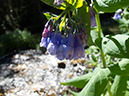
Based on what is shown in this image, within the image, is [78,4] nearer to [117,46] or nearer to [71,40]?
[71,40]

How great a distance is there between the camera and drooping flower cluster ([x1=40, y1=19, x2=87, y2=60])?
Answer: 3.34ft

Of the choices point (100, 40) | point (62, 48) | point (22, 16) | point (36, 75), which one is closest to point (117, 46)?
point (100, 40)

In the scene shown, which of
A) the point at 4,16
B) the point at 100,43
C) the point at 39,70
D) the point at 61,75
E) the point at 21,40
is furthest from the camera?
the point at 4,16

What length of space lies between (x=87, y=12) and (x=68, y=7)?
16 centimetres

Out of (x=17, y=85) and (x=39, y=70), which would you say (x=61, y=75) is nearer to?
(x=39, y=70)

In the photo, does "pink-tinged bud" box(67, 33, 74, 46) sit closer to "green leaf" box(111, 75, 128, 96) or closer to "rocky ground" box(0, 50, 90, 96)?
"green leaf" box(111, 75, 128, 96)

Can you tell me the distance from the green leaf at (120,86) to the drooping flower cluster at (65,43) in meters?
0.72

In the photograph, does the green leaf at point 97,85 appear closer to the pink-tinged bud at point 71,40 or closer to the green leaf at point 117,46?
the green leaf at point 117,46

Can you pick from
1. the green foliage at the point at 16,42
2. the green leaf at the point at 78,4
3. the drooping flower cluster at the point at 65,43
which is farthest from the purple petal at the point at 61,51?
the green foliage at the point at 16,42

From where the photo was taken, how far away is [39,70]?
365 cm

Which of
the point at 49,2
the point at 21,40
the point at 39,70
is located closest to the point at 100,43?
the point at 49,2

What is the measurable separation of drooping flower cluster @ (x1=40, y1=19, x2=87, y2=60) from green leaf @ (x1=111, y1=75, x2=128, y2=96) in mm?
718

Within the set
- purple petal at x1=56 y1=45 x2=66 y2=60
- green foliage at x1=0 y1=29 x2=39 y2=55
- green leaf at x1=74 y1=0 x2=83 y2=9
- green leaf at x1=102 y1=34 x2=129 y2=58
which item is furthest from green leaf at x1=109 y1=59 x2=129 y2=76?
green foliage at x1=0 y1=29 x2=39 y2=55

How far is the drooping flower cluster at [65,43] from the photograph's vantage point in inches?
40.1
